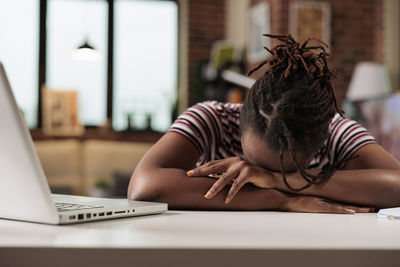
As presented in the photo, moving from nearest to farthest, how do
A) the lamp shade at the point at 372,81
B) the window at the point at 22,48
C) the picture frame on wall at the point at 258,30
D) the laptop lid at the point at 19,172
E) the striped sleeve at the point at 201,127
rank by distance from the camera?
the laptop lid at the point at 19,172 → the striped sleeve at the point at 201,127 → the lamp shade at the point at 372,81 → the picture frame on wall at the point at 258,30 → the window at the point at 22,48

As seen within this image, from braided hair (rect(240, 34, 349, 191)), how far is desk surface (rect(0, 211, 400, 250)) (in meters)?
0.22

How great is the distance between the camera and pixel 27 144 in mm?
567

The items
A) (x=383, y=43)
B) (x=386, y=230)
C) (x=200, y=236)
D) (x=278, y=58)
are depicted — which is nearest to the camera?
(x=200, y=236)

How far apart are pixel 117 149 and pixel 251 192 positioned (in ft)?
11.6

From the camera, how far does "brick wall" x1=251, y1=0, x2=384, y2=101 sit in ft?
14.6

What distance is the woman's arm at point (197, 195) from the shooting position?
0.94 metres

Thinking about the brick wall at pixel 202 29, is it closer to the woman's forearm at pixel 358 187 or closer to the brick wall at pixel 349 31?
the brick wall at pixel 349 31

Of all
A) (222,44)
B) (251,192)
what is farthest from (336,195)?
(222,44)

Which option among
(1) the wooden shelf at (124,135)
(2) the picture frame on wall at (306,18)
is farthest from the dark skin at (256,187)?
(1) the wooden shelf at (124,135)

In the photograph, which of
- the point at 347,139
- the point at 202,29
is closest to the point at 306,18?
the point at 202,29

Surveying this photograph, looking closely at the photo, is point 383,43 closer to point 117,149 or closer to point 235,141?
point 117,149

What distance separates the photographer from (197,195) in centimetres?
97

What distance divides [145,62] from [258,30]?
1.57m

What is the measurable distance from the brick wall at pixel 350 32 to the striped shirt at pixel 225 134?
3.25 meters
